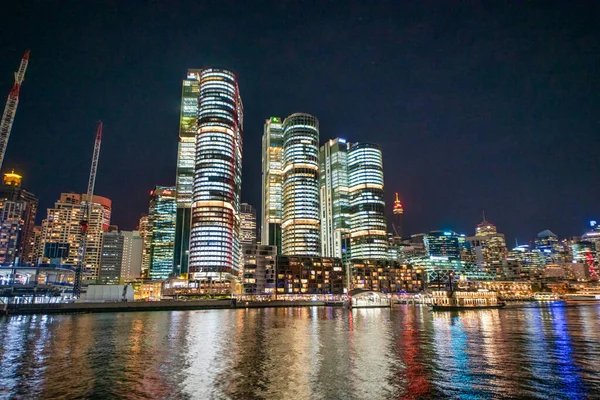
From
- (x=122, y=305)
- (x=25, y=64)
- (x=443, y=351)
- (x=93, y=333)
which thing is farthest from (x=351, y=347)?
(x=25, y=64)

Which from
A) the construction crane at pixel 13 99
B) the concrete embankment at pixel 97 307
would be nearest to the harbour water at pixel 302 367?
the concrete embankment at pixel 97 307

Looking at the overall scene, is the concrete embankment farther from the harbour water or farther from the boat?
the boat

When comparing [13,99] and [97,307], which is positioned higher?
[13,99]

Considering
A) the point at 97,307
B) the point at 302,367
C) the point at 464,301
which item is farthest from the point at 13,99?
the point at 464,301

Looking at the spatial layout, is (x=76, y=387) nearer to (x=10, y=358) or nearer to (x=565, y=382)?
(x=10, y=358)

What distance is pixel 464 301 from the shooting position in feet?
610

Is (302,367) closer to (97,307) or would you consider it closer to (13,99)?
(97,307)

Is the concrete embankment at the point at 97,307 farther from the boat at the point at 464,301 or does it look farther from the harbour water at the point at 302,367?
the boat at the point at 464,301

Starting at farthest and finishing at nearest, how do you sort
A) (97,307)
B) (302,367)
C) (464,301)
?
(464,301) < (97,307) < (302,367)

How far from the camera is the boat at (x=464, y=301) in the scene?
17350cm

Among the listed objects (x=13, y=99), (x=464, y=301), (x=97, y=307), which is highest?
(x=13, y=99)

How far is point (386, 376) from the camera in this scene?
37188 mm

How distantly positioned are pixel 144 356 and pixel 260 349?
47.5 feet

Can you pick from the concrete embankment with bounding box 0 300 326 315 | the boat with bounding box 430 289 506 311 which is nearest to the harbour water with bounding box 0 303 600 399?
the concrete embankment with bounding box 0 300 326 315
